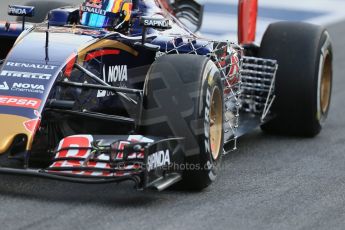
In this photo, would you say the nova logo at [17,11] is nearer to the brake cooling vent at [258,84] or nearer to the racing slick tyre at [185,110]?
the racing slick tyre at [185,110]

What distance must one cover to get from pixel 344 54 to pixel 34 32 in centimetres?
775

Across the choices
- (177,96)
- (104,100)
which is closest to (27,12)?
(104,100)

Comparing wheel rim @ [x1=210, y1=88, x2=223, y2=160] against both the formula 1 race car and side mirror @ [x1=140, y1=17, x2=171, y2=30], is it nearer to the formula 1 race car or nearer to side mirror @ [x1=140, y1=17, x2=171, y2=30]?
the formula 1 race car

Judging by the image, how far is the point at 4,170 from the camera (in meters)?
6.07

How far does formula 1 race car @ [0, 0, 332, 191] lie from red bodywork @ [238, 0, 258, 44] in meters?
1.12

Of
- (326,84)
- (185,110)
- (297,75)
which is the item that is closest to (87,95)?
(185,110)

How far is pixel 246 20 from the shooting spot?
946cm

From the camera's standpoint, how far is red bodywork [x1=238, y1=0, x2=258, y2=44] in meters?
9.41

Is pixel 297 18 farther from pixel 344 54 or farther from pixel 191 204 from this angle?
pixel 191 204

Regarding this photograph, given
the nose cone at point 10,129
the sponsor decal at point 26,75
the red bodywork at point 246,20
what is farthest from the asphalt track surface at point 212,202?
the red bodywork at point 246,20

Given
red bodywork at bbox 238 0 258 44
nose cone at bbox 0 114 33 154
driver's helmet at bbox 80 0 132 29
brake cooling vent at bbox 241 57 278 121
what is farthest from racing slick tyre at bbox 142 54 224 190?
red bodywork at bbox 238 0 258 44

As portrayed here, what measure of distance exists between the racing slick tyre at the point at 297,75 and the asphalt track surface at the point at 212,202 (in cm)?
82

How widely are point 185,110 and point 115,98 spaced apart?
881 millimetres

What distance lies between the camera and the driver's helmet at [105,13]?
7605mm
